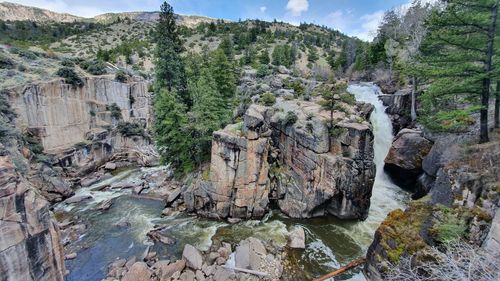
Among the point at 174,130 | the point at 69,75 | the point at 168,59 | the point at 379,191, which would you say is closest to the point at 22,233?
the point at 174,130

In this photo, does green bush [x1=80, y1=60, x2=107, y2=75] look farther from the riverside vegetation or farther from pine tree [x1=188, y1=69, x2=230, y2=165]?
pine tree [x1=188, y1=69, x2=230, y2=165]

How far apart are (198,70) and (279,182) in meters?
17.2

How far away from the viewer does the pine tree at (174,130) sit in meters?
22.6

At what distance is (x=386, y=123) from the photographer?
25500mm

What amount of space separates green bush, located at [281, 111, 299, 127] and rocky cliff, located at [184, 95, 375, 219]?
0.26 ft

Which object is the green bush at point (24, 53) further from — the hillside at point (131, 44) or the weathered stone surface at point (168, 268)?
the weathered stone surface at point (168, 268)

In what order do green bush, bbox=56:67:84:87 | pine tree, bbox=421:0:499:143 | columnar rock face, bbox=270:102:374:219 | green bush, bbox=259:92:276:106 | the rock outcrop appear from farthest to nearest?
green bush, bbox=56:67:84:87 → the rock outcrop → green bush, bbox=259:92:276:106 → columnar rock face, bbox=270:102:374:219 → pine tree, bbox=421:0:499:143

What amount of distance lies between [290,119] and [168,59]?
1539 centimetres

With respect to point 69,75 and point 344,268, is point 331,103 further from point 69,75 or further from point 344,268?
point 69,75

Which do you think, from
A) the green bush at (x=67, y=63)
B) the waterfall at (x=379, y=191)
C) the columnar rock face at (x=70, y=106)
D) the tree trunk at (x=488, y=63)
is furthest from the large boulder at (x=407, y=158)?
the green bush at (x=67, y=63)

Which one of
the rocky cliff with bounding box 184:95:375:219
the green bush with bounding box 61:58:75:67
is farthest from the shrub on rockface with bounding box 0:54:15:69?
the rocky cliff with bounding box 184:95:375:219

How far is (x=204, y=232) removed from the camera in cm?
1750

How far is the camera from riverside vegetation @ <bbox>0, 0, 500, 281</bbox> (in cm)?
963

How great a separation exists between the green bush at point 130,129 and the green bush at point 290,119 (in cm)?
2323
